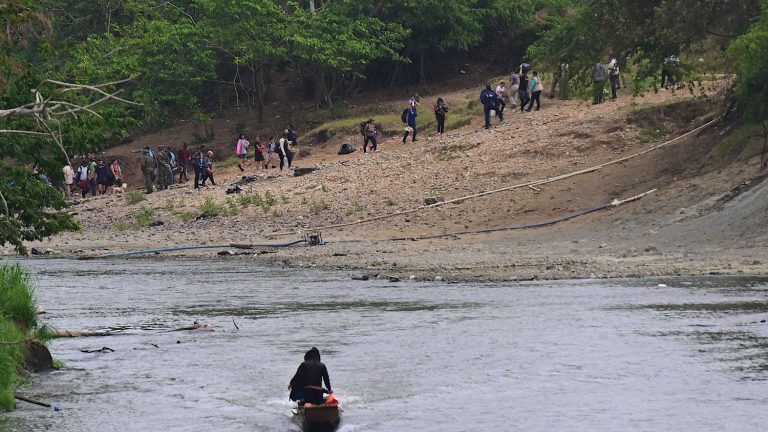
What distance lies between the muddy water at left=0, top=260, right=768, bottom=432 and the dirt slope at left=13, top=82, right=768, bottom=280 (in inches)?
125

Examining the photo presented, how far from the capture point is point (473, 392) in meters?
16.5

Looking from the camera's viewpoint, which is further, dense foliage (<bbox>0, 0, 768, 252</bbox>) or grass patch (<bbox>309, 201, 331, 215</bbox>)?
grass patch (<bbox>309, 201, 331, 215</bbox>)

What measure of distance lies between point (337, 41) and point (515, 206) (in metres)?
17.2

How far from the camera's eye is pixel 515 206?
115ft

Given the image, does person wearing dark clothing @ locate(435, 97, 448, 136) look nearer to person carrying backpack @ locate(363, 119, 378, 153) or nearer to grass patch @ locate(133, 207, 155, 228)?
person carrying backpack @ locate(363, 119, 378, 153)

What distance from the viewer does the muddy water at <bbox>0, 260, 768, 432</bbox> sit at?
15266 millimetres

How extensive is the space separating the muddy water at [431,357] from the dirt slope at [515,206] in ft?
10.5

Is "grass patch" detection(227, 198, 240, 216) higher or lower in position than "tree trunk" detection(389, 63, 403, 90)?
lower

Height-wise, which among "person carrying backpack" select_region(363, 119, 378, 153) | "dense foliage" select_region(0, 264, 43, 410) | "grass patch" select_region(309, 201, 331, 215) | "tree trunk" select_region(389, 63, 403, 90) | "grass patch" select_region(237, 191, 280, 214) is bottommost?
"grass patch" select_region(309, 201, 331, 215)

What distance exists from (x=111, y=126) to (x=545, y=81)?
26552 mm

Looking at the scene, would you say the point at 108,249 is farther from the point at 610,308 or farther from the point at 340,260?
the point at 610,308

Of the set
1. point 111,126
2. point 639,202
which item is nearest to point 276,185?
point 639,202

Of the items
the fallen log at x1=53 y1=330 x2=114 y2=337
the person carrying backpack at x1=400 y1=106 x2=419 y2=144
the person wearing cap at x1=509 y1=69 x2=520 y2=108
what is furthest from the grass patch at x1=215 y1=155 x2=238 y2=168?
the fallen log at x1=53 y1=330 x2=114 y2=337

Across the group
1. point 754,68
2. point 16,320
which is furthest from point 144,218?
point 16,320
